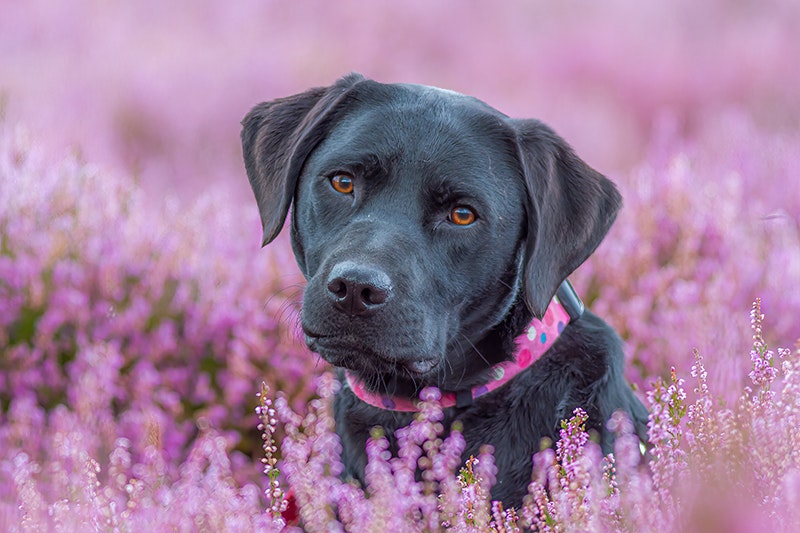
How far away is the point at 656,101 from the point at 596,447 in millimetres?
7431

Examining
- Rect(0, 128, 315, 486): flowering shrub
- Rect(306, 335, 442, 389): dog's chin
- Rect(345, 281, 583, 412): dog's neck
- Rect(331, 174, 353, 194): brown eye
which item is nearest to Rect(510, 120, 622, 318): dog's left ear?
Rect(345, 281, 583, 412): dog's neck

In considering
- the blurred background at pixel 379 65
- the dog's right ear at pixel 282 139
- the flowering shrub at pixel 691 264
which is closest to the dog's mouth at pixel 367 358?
the dog's right ear at pixel 282 139

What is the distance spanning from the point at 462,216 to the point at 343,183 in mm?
349

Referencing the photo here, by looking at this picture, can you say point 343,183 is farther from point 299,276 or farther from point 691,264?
point 691,264

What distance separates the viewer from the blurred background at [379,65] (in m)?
7.88

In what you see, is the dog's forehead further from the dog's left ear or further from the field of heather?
the field of heather

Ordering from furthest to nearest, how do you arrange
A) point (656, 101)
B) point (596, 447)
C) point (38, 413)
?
1. point (656, 101)
2. point (38, 413)
3. point (596, 447)

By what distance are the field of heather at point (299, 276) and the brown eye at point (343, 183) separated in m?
0.54

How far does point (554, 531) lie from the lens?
2121mm

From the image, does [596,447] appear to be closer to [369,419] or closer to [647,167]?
[369,419]

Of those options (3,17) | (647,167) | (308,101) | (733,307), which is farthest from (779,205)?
(3,17)

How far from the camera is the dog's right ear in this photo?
9.66ft

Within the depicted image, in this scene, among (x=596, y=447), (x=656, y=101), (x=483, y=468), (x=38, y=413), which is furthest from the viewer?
(x=656, y=101)

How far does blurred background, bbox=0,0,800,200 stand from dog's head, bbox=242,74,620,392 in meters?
3.54
